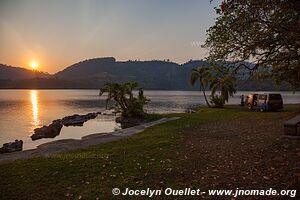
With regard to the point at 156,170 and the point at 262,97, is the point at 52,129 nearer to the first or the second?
the point at 262,97

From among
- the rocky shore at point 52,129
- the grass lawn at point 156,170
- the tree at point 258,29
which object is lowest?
the rocky shore at point 52,129

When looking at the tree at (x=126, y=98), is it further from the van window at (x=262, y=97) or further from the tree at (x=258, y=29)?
the tree at (x=258, y=29)

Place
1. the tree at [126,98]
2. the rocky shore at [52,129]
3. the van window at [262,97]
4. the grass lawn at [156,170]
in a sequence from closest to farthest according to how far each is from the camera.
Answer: the grass lawn at [156,170] < the rocky shore at [52,129] < the van window at [262,97] < the tree at [126,98]

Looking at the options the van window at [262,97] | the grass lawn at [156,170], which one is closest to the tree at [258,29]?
the grass lawn at [156,170]

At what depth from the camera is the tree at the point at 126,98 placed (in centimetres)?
4569

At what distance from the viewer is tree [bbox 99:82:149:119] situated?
150 ft

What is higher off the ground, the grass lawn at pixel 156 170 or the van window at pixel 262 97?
the van window at pixel 262 97

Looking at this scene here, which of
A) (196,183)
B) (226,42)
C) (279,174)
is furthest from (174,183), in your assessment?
(226,42)

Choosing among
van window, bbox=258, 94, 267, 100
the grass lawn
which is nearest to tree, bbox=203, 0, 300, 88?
the grass lawn

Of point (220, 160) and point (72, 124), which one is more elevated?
point (220, 160)

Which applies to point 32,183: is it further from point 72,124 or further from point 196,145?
point 72,124

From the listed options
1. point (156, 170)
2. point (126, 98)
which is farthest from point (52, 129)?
point (156, 170)

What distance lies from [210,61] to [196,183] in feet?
26.1

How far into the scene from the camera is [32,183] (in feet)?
36.6
